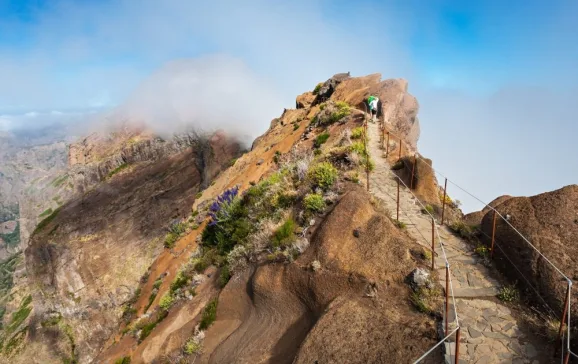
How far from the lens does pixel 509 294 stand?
750 cm

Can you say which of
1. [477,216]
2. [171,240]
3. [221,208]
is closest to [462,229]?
[477,216]

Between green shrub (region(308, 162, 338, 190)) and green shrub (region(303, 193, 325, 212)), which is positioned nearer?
green shrub (region(303, 193, 325, 212))

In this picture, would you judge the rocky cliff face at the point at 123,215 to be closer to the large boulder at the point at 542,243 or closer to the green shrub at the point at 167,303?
the green shrub at the point at 167,303

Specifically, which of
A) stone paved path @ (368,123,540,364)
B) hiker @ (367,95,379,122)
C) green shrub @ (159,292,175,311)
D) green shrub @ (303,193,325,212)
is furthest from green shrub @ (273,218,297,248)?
hiker @ (367,95,379,122)

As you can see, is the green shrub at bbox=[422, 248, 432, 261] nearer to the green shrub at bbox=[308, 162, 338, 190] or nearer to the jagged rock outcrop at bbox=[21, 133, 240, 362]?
the green shrub at bbox=[308, 162, 338, 190]

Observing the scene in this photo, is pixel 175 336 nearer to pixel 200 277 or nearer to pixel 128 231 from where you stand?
pixel 200 277

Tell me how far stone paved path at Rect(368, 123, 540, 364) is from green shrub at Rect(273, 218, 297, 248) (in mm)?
3504

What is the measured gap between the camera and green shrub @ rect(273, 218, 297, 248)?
10.5 m

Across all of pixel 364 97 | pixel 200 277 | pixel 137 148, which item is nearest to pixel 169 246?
pixel 200 277

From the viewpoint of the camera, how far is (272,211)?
13484 mm

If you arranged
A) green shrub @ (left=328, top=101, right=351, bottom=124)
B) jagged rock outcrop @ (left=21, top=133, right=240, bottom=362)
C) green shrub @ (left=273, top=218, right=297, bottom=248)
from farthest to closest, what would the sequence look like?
jagged rock outcrop @ (left=21, top=133, right=240, bottom=362) < green shrub @ (left=328, top=101, right=351, bottom=124) < green shrub @ (left=273, top=218, right=297, bottom=248)

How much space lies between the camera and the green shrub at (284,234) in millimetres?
10482

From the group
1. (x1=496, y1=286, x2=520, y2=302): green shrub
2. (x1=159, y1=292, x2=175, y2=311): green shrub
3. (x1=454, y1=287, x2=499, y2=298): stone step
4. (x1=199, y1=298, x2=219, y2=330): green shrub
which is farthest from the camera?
(x1=159, y1=292, x2=175, y2=311): green shrub

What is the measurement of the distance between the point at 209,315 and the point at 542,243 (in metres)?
9.55
